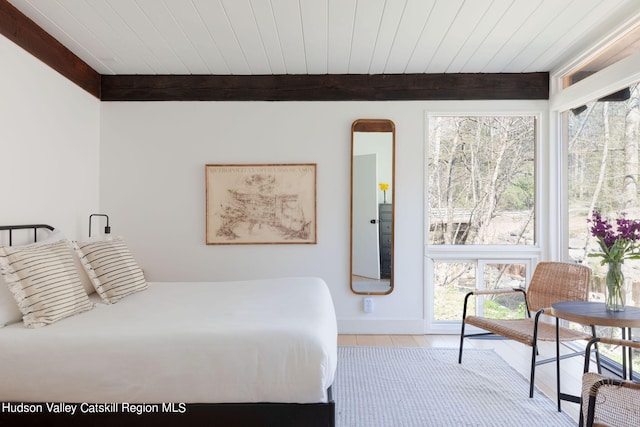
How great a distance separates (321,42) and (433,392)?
2630mm

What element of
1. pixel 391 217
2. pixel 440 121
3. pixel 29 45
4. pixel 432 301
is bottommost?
pixel 432 301

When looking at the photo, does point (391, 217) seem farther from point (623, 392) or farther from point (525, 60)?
point (623, 392)

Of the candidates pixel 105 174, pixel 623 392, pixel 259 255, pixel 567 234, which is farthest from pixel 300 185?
pixel 623 392

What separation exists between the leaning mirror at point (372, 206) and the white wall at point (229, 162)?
8 centimetres

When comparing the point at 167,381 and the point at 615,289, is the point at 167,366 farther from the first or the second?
the point at 615,289

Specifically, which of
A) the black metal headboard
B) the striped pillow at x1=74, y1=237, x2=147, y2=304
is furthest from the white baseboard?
the black metal headboard

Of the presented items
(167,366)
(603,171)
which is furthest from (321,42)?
(167,366)

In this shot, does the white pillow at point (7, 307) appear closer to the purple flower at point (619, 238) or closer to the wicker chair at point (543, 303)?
the wicker chair at point (543, 303)

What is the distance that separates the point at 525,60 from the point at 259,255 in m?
2.94

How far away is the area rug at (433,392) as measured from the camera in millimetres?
2346

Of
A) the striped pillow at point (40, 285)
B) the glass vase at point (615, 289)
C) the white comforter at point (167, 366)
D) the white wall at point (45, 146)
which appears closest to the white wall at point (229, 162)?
the white wall at point (45, 146)

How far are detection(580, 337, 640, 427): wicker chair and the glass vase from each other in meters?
0.78

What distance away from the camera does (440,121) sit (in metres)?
3.99

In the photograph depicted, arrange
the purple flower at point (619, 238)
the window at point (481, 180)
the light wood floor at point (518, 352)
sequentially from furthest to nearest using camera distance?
the window at point (481, 180)
the light wood floor at point (518, 352)
the purple flower at point (619, 238)
